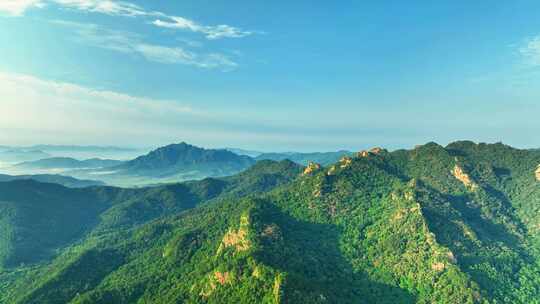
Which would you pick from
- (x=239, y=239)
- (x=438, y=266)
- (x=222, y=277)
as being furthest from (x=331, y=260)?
(x=222, y=277)

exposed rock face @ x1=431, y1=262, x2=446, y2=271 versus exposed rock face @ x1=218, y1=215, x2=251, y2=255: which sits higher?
exposed rock face @ x1=218, y1=215, x2=251, y2=255

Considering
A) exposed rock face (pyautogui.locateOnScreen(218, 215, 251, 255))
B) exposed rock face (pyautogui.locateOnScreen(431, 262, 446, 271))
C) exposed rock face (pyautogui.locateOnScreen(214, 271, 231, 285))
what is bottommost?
exposed rock face (pyautogui.locateOnScreen(214, 271, 231, 285))

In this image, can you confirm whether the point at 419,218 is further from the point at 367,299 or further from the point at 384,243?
the point at 367,299

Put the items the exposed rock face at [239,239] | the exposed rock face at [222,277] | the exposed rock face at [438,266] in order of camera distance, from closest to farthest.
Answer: the exposed rock face at [222,277] < the exposed rock face at [438,266] < the exposed rock face at [239,239]

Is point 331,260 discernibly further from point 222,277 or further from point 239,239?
point 222,277

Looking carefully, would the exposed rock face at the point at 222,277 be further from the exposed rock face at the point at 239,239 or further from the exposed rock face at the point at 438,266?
the exposed rock face at the point at 438,266

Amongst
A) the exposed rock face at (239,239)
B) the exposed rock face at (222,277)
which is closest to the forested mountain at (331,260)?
the exposed rock face at (222,277)

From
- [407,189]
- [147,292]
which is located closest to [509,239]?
[407,189]

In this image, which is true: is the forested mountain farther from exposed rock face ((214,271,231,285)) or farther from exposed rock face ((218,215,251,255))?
exposed rock face ((218,215,251,255))

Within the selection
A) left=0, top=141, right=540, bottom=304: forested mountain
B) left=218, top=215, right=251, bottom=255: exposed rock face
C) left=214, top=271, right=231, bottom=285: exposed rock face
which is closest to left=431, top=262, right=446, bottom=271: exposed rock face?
left=0, top=141, right=540, bottom=304: forested mountain

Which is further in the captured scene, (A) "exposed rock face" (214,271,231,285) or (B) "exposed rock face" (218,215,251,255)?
(B) "exposed rock face" (218,215,251,255)

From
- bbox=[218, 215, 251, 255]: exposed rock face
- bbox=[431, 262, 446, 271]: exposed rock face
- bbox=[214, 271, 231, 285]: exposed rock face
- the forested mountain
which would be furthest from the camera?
bbox=[218, 215, 251, 255]: exposed rock face

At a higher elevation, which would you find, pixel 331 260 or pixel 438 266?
pixel 438 266
